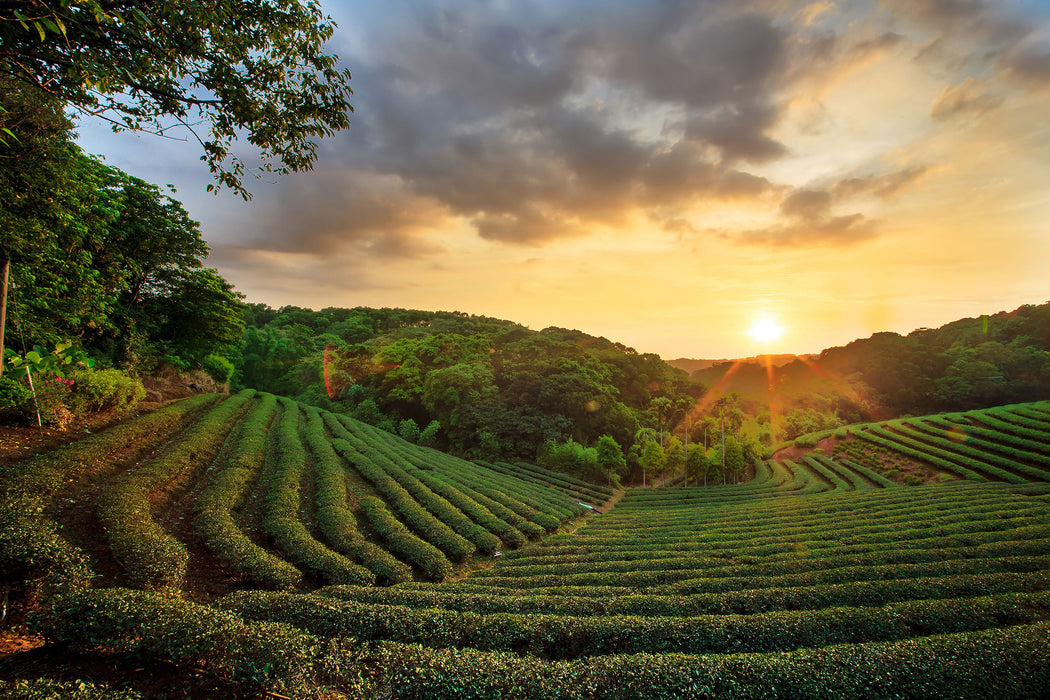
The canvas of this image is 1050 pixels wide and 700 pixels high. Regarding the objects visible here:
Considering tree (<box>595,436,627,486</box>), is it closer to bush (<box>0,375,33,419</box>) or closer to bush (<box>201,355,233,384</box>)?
bush (<box>201,355,233,384</box>)

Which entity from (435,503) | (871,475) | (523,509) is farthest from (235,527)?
(871,475)

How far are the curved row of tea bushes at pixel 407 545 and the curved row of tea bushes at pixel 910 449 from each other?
139 ft

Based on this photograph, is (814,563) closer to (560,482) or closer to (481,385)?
(560,482)

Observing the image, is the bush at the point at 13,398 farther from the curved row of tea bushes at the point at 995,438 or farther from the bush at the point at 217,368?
the curved row of tea bushes at the point at 995,438

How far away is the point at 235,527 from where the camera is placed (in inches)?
459

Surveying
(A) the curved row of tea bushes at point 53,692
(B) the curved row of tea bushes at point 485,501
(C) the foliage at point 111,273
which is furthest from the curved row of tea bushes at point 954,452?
(C) the foliage at point 111,273

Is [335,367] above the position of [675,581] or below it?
above

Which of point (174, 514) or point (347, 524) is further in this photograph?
point (347, 524)

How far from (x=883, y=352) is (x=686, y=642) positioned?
87.0m

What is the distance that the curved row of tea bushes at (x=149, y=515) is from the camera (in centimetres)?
830

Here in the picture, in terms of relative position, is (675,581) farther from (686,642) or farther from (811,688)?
(811,688)

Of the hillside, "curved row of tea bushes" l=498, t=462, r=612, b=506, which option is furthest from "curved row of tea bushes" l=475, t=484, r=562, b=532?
the hillside

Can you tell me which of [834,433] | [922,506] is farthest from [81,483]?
[834,433]

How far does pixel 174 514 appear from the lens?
39.7 ft
